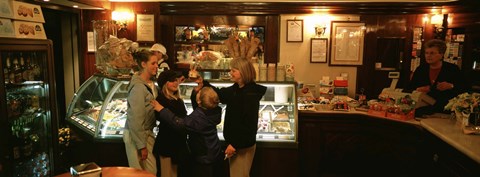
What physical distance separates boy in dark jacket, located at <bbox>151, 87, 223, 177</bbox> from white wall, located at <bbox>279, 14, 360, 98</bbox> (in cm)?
355

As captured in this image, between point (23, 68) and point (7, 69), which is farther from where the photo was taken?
point (23, 68)

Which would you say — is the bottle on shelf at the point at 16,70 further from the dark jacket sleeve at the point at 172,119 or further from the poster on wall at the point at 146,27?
the poster on wall at the point at 146,27

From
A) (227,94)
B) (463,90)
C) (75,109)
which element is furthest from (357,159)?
(75,109)

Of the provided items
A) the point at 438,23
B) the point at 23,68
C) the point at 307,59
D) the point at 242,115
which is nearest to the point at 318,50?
the point at 307,59

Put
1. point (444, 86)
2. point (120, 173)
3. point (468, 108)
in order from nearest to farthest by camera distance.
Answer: point (120, 173), point (468, 108), point (444, 86)

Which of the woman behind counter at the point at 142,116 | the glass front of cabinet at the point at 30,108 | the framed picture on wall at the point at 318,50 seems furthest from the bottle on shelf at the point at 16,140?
the framed picture on wall at the point at 318,50

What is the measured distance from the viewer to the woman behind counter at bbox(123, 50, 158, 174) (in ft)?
9.21

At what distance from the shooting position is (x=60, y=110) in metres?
5.61

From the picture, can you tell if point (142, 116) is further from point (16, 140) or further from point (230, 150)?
point (16, 140)

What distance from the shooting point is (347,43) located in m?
6.02

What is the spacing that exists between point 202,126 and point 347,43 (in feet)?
13.6

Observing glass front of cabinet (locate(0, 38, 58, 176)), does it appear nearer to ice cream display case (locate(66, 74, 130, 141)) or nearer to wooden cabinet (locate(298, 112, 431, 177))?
ice cream display case (locate(66, 74, 130, 141))

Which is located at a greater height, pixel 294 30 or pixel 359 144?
pixel 294 30

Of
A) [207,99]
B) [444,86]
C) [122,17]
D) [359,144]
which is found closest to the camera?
[207,99]
